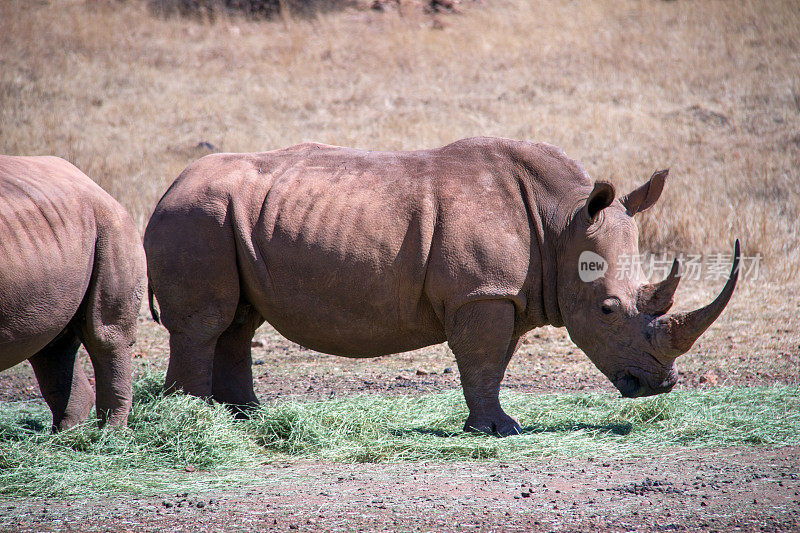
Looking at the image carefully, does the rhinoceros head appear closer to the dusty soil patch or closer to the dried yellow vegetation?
the dusty soil patch

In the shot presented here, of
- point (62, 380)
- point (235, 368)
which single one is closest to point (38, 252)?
point (62, 380)

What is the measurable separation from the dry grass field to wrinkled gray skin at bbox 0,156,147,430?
2.08 m

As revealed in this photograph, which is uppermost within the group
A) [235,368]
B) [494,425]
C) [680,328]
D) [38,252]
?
[38,252]

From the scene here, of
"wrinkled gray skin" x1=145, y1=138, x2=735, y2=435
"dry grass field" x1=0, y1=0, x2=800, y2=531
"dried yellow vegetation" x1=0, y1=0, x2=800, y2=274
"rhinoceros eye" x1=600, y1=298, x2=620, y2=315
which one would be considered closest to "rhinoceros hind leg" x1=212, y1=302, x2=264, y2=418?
"wrinkled gray skin" x1=145, y1=138, x2=735, y2=435

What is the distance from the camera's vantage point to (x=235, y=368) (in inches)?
257

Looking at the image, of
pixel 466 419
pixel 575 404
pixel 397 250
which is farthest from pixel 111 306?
pixel 575 404

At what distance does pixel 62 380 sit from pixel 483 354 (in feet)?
8.74

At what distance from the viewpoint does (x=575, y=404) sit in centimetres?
686

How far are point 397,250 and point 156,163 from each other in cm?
1049

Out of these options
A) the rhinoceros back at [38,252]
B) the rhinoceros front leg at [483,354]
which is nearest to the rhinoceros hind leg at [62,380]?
the rhinoceros back at [38,252]

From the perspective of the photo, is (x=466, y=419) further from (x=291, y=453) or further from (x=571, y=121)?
(x=571, y=121)

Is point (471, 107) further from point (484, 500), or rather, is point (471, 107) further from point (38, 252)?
point (484, 500)

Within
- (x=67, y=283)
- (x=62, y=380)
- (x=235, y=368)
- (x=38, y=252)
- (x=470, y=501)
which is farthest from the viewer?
(x=235, y=368)

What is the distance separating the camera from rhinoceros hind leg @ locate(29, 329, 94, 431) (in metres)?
5.62
